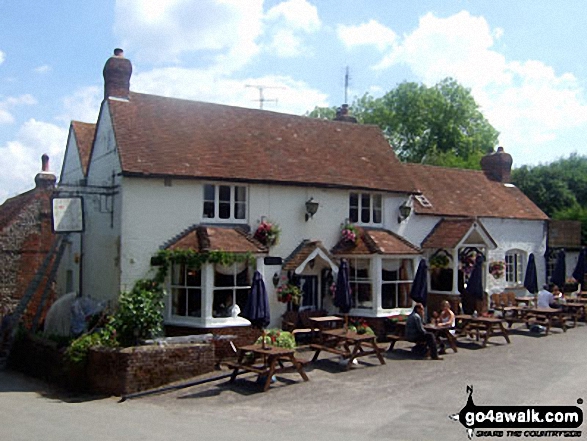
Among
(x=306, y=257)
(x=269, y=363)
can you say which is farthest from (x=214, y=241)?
(x=269, y=363)

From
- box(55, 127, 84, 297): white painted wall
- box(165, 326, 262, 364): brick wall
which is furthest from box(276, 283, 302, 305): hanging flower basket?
box(55, 127, 84, 297): white painted wall

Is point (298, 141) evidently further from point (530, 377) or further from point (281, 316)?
point (530, 377)

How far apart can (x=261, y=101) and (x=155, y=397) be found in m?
15.4

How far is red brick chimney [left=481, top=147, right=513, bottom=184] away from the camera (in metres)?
28.6

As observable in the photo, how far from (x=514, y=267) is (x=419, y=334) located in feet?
38.2

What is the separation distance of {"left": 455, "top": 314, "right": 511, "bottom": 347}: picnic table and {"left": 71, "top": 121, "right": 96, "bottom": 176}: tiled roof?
13984 mm

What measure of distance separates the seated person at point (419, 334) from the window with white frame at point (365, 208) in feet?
15.5

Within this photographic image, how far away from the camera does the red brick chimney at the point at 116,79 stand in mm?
18406

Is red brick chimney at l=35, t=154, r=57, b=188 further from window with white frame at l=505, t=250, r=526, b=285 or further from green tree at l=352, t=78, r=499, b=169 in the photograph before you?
green tree at l=352, t=78, r=499, b=169

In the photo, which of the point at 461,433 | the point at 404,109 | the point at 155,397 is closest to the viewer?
the point at 461,433

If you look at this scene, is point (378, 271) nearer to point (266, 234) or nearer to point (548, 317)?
point (266, 234)

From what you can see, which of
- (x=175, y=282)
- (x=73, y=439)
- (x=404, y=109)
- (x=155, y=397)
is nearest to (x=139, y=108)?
(x=175, y=282)

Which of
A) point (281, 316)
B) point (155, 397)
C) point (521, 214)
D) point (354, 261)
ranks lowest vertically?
point (155, 397)

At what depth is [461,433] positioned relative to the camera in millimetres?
9375
